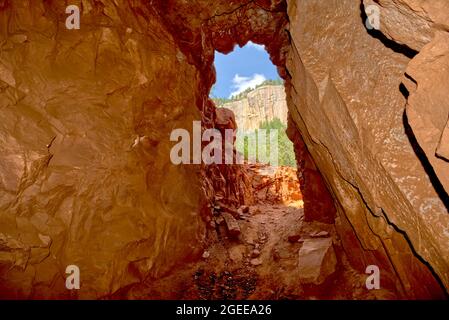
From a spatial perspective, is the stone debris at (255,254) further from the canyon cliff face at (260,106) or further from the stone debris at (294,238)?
the canyon cliff face at (260,106)

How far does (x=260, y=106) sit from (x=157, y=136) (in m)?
61.0

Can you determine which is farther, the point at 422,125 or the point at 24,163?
the point at 24,163

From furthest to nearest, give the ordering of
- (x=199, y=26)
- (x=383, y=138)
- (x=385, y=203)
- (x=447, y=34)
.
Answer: (x=199, y=26), (x=385, y=203), (x=383, y=138), (x=447, y=34)

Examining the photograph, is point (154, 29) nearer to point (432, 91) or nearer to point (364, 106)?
point (364, 106)

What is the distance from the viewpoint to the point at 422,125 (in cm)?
221

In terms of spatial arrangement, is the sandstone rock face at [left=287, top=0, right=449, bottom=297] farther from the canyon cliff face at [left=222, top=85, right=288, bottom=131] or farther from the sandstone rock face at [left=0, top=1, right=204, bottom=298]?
the canyon cliff face at [left=222, top=85, right=288, bottom=131]

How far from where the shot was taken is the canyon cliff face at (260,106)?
206 feet

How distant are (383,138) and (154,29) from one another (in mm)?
5131

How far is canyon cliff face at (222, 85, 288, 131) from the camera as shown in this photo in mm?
62906

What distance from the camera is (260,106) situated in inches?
2539

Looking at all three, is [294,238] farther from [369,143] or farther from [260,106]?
[260,106]

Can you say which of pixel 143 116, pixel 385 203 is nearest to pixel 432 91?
pixel 385 203

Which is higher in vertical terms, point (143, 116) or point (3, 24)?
point (3, 24)

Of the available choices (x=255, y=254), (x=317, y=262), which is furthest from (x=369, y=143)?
(x=255, y=254)
